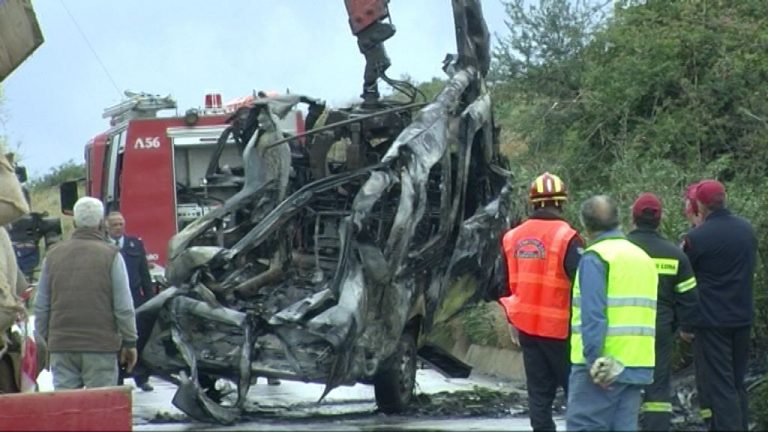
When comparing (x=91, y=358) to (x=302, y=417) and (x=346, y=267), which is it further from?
(x=302, y=417)

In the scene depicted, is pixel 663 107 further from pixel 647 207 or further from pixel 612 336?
pixel 612 336

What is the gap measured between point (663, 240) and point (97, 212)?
136 inches

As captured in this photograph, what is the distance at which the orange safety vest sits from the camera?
978 cm

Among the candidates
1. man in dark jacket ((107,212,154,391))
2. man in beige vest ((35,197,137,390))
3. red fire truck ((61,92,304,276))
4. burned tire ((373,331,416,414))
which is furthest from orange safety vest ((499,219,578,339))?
red fire truck ((61,92,304,276))

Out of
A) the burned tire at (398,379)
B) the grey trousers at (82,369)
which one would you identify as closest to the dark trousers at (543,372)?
the grey trousers at (82,369)

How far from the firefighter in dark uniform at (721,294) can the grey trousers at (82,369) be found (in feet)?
12.1

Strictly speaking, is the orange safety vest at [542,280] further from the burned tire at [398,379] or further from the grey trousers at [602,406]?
the burned tire at [398,379]

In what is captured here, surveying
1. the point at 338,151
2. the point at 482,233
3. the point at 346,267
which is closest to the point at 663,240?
the point at 346,267

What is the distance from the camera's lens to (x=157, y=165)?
18.9m

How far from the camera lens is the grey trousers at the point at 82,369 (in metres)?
10.2

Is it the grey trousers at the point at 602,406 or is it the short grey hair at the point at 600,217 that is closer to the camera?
the grey trousers at the point at 602,406

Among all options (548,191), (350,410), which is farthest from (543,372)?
(350,410)

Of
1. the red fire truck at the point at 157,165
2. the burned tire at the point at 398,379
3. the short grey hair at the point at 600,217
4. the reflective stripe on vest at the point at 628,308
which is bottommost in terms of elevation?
the burned tire at the point at 398,379

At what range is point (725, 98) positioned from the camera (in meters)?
20.3
